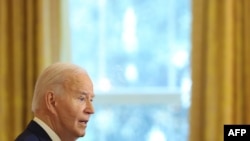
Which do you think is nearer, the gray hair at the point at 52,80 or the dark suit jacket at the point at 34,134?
the dark suit jacket at the point at 34,134

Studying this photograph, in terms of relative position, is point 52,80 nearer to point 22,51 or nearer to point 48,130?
point 48,130

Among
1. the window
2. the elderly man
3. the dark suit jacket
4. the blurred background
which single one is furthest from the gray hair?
the window

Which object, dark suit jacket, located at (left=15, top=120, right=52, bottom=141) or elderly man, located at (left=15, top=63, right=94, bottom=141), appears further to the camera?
elderly man, located at (left=15, top=63, right=94, bottom=141)

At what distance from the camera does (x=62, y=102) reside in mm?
2123

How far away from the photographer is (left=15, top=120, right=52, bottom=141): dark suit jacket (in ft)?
6.55

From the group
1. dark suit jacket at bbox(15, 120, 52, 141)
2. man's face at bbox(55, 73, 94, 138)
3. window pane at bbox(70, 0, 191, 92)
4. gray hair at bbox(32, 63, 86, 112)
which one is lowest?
dark suit jacket at bbox(15, 120, 52, 141)

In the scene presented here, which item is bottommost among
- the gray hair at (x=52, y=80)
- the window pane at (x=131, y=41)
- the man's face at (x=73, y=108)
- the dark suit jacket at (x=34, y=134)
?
the dark suit jacket at (x=34, y=134)

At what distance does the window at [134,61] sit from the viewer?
11.7ft

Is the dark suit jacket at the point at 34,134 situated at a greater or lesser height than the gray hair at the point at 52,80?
lesser

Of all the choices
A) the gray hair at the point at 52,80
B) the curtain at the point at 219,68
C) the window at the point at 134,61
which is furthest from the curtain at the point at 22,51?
the gray hair at the point at 52,80

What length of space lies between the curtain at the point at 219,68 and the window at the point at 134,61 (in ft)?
0.79

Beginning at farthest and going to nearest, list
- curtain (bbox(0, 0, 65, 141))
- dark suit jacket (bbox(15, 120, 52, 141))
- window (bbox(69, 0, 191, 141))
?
window (bbox(69, 0, 191, 141))
curtain (bbox(0, 0, 65, 141))
dark suit jacket (bbox(15, 120, 52, 141))

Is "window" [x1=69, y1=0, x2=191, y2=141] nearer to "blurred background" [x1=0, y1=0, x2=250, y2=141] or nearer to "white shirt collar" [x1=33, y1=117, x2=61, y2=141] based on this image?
"blurred background" [x1=0, y1=0, x2=250, y2=141]

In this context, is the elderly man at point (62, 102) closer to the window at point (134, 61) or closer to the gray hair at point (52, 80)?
A: the gray hair at point (52, 80)
